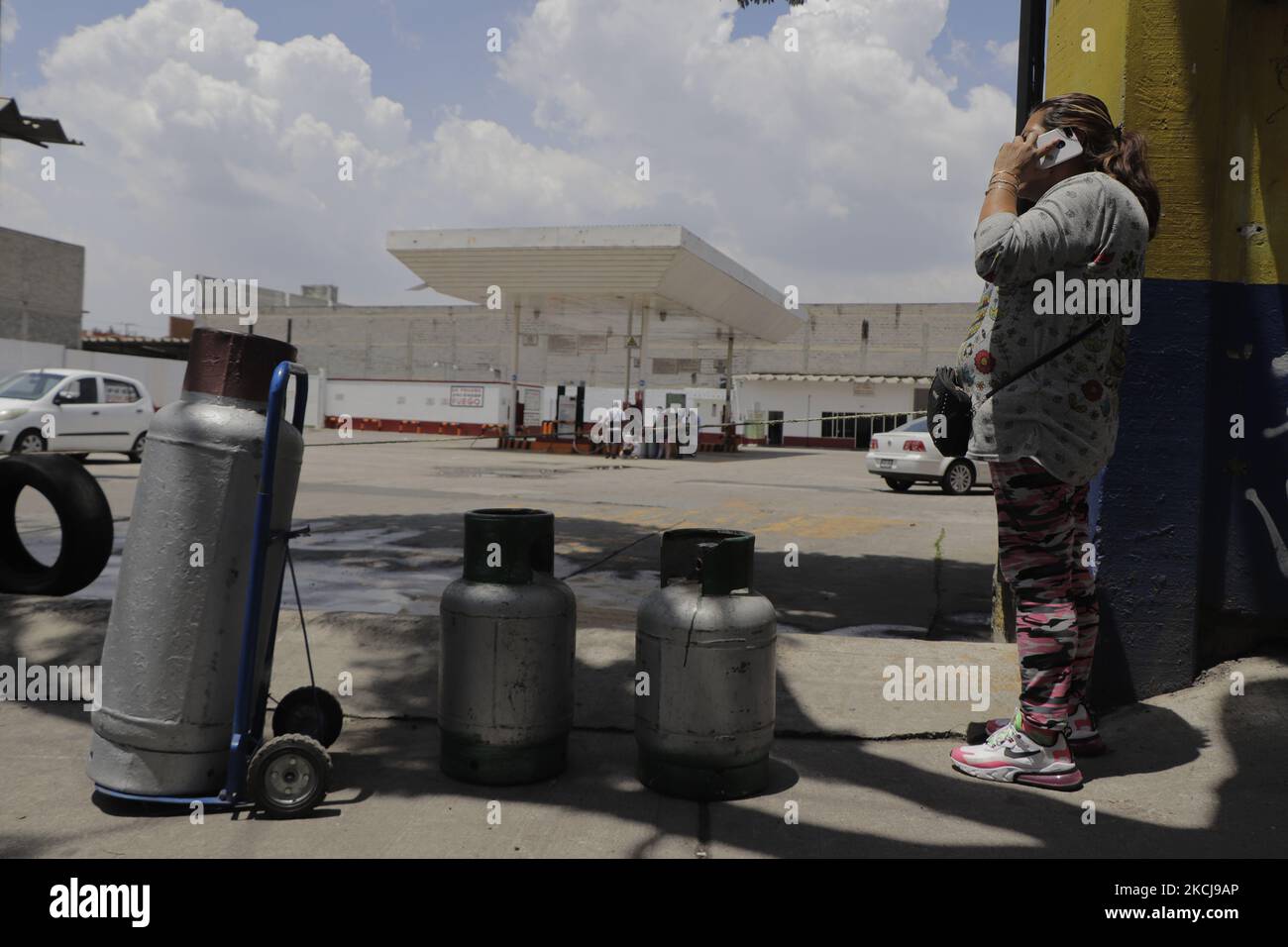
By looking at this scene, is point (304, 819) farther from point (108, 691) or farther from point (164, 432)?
point (164, 432)

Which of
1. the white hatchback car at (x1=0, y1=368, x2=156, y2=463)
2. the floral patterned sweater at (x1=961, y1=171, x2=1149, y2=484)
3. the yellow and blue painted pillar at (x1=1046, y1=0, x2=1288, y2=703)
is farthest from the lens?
the white hatchback car at (x1=0, y1=368, x2=156, y2=463)

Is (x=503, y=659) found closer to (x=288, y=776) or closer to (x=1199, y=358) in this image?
(x=288, y=776)

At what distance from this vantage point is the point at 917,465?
54.0 feet

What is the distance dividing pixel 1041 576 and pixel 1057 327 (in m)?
0.76

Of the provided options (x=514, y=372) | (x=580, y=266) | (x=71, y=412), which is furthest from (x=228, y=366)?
(x=514, y=372)

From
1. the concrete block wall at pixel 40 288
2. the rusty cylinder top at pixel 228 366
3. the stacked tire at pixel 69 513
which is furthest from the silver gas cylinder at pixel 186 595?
the concrete block wall at pixel 40 288

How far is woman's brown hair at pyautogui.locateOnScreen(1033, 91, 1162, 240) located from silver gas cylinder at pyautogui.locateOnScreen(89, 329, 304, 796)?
2.51m

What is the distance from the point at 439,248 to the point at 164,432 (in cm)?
2492

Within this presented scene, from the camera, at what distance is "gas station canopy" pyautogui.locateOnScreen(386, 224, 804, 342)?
24734 millimetres

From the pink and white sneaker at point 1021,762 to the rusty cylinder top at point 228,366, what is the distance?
248 centimetres

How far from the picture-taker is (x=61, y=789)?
9.46 feet

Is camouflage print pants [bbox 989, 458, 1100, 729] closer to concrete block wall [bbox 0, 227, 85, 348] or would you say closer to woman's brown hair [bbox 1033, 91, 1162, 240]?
woman's brown hair [bbox 1033, 91, 1162, 240]

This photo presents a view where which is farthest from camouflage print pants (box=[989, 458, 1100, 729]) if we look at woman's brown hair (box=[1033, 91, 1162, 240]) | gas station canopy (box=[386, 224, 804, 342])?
gas station canopy (box=[386, 224, 804, 342])

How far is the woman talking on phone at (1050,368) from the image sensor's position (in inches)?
111
